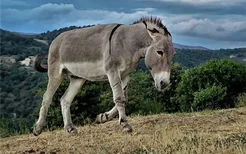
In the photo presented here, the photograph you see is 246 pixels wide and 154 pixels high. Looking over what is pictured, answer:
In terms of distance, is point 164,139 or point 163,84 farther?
point 163,84

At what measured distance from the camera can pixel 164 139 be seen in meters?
9.02

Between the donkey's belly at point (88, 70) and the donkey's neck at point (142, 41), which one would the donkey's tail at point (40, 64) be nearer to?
the donkey's belly at point (88, 70)

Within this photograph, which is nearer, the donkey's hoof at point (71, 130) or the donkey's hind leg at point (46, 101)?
the donkey's hoof at point (71, 130)

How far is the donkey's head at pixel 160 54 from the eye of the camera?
1026 centimetres

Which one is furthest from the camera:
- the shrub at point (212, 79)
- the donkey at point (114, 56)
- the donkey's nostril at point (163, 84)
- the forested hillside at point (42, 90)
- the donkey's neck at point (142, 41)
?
the shrub at point (212, 79)

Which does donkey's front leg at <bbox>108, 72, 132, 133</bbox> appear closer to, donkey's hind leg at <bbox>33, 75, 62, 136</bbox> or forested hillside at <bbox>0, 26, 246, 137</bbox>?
donkey's hind leg at <bbox>33, 75, 62, 136</bbox>

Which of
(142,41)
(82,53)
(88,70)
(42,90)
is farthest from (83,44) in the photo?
(42,90)

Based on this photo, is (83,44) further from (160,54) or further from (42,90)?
(42,90)

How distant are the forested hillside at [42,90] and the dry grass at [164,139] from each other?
6612 millimetres

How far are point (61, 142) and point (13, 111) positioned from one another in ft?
149

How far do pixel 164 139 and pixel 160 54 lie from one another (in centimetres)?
198

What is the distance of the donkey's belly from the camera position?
11195mm

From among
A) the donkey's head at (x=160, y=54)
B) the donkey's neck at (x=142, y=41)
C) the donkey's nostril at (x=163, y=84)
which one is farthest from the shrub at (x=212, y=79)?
the donkey's nostril at (x=163, y=84)

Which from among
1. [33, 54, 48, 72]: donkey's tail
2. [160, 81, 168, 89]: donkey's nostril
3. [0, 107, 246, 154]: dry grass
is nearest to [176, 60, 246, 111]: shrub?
[0, 107, 246, 154]: dry grass
